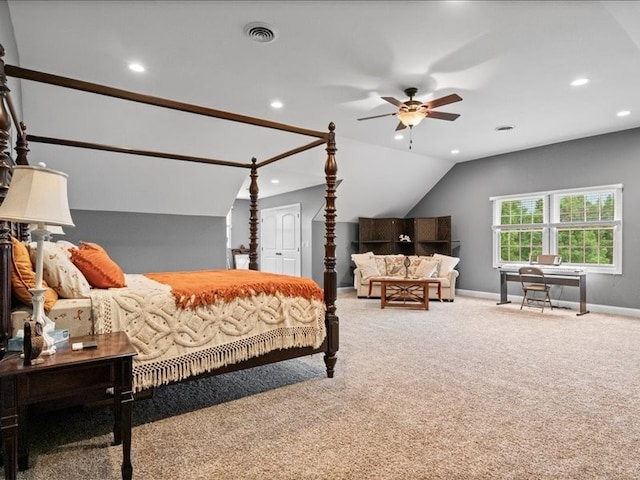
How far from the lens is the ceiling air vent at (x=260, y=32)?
288 centimetres

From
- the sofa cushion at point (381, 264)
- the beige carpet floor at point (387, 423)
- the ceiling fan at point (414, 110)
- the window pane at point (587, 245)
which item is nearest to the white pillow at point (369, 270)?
the sofa cushion at point (381, 264)

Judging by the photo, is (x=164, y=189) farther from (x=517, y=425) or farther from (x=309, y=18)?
(x=517, y=425)

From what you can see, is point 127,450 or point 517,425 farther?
point 517,425

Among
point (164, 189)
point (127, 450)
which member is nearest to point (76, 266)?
point (127, 450)

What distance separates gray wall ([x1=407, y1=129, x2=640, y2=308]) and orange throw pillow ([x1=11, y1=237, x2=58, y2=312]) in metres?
7.19

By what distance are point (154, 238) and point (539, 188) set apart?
6.87 m

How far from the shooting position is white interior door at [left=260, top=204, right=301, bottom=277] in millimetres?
8930

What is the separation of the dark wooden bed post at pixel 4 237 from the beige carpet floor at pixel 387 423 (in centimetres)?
72

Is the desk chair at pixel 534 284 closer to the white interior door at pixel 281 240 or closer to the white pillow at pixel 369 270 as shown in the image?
the white pillow at pixel 369 270

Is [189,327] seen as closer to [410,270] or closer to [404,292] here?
[404,292]

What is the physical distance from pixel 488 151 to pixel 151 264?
6.44 meters

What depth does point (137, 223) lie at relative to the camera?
6285 mm

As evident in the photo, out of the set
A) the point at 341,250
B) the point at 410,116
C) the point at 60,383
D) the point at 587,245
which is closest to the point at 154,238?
the point at 341,250

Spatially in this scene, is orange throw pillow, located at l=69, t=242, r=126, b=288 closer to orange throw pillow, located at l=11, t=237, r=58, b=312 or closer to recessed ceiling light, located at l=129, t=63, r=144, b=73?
orange throw pillow, located at l=11, t=237, r=58, b=312
